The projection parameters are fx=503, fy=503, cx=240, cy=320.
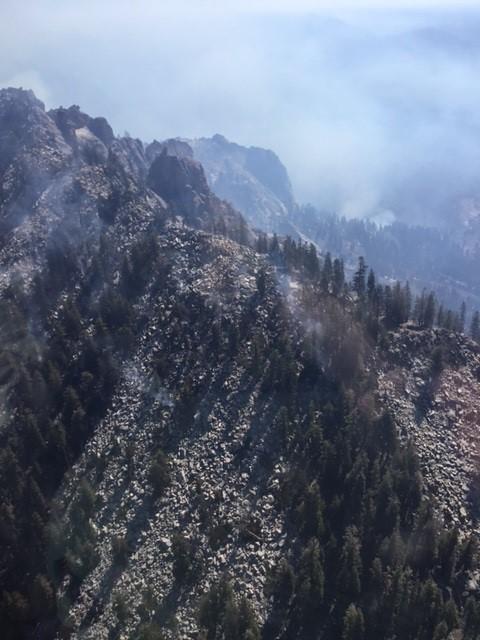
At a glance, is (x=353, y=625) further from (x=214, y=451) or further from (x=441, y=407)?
(x=441, y=407)

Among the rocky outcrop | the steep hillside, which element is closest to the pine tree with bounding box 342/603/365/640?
the steep hillside

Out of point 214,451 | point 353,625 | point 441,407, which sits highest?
point 441,407

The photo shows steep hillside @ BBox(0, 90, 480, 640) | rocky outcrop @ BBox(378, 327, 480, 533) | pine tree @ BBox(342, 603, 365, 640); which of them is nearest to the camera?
pine tree @ BBox(342, 603, 365, 640)

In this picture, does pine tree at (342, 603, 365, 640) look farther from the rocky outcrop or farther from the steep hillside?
the rocky outcrop

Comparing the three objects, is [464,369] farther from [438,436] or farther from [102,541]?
[102,541]

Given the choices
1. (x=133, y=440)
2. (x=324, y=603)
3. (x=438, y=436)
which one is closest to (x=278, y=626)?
(x=324, y=603)

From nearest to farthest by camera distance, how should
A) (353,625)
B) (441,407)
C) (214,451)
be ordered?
(353,625) → (214,451) → (441,407)

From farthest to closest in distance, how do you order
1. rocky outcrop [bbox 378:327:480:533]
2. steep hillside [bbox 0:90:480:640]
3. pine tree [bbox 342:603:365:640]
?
rocky outcrop [bbox 378:327:480:533]
steep hillside [bbox 0:90:480:640]
pine tree [bbox 342:603:365:640]

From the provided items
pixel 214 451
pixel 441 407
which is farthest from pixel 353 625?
pixel 441 407

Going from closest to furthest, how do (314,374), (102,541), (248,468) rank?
(102,541) < (248,468) < (314,374)

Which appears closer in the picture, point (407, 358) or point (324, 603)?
point (324, 603)

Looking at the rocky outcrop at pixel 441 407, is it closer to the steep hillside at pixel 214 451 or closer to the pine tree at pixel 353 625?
the steep hillside at pixel 214 451
